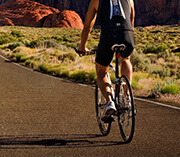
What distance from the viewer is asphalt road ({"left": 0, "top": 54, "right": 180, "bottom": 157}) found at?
3.90 metres

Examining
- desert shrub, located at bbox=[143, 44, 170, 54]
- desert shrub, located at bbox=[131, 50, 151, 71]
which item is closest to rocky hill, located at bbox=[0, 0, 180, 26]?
desert shrub, located at bbox=[143, 44, 170, 54]

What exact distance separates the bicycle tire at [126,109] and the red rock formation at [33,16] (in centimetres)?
9180

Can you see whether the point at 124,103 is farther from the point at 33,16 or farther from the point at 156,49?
the point at 33,16

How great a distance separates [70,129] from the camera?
489 cm

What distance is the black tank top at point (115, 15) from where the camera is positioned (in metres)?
3.70

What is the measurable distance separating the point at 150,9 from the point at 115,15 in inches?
4665

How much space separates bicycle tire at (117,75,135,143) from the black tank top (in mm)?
667

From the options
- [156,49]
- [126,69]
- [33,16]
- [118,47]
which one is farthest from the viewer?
[33,16]

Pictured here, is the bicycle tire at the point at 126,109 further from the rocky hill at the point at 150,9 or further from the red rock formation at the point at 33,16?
the rocky hill at the point at 150,9

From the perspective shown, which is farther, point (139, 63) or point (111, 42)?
point (139, 63)

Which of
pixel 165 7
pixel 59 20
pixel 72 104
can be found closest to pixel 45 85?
pixel 72 104

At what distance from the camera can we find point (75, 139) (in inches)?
172

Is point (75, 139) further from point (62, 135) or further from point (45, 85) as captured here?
point (45, 85)

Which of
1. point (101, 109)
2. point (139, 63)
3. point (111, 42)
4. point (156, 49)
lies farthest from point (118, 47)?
point (156, 49)
